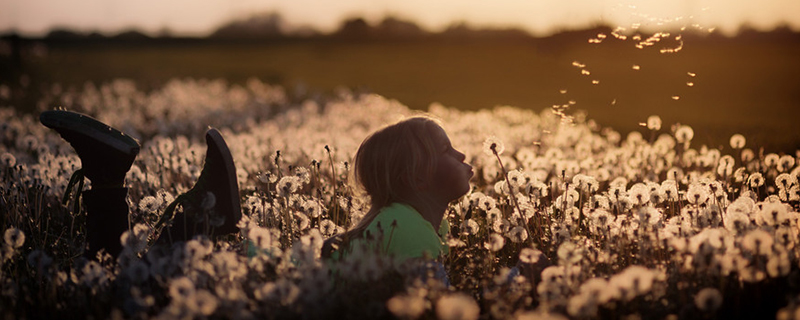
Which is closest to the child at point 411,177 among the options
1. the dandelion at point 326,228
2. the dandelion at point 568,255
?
the dandelion at point 326,228

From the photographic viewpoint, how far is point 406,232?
12.5ft

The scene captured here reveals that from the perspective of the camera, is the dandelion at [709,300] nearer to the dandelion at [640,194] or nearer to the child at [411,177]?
the child at [411,177]

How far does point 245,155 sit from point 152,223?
9.78ft

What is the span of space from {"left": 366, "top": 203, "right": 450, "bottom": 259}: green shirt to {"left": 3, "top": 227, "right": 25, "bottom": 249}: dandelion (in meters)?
1.62

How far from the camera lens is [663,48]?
446cm

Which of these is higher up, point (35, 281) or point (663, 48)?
point (663, 48)

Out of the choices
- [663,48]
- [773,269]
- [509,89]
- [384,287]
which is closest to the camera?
[773,269]

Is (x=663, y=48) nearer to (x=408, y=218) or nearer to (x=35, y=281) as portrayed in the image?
(x=408, y=218)

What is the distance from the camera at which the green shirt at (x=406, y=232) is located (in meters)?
3.79

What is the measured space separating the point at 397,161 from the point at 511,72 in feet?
142

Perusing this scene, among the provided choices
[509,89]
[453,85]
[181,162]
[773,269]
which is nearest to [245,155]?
[181,162]

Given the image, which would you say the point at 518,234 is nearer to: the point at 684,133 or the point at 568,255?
the point at 568,255

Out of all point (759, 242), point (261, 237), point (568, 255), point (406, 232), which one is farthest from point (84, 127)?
point (759, 242)

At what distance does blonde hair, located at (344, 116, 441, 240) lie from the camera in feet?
13.0
